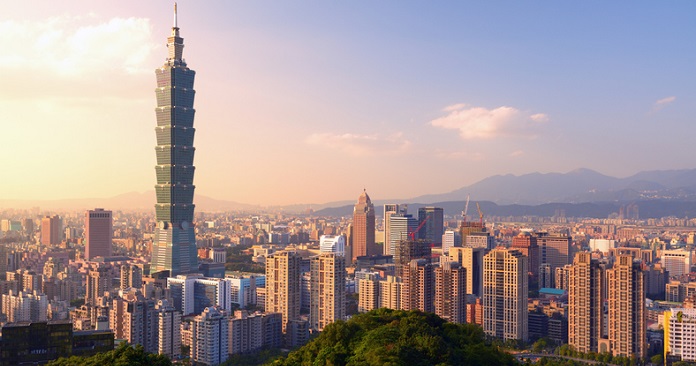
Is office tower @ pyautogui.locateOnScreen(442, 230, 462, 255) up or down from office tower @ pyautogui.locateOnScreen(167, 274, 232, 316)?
up

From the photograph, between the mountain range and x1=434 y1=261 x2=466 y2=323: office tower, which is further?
the mountain range

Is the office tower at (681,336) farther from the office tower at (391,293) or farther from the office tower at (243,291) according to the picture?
the office tower at (243,291)

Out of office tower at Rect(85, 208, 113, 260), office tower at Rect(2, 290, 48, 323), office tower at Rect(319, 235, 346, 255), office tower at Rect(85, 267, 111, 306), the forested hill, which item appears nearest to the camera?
the forested hill

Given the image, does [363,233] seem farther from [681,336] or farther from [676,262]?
[681,336]

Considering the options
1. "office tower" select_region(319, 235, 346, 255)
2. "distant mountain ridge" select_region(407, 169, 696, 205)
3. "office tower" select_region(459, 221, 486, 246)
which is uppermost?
"distant mountain ridge" select_region(407, 169, 696, 205)

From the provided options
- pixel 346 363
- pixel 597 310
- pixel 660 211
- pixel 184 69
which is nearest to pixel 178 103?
pixel 184 69

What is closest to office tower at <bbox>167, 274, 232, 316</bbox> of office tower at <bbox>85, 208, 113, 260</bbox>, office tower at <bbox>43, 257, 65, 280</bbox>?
office tower at <bbox>43, 257, 65, 280</bbox>

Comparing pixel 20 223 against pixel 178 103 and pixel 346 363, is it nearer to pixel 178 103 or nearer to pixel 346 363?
pixel 178 103

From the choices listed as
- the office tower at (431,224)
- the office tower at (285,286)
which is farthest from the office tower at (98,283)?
the office tower at (431,224)

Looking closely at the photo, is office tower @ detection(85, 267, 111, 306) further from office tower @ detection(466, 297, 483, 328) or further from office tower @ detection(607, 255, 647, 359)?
office tower @ detection(607, 255, 647, 359)
